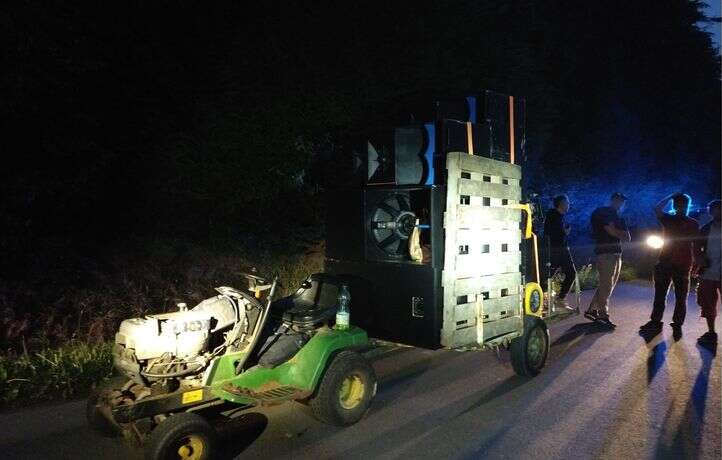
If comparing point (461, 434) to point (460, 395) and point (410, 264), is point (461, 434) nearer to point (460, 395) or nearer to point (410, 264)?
point (460, 395)

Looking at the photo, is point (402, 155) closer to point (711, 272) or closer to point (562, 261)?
point (562, 261)

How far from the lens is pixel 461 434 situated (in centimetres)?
402

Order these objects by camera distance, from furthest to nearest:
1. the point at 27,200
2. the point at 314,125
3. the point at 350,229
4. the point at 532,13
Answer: the point at 532,13, the point at 314,125, the point at 27,200, the point at 350,229

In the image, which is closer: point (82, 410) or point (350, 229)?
point (82, 410)

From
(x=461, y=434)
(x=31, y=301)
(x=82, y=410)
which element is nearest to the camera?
(x=461, y=434)

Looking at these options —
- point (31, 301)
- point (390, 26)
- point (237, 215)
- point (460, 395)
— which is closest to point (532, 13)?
point (390, 26)

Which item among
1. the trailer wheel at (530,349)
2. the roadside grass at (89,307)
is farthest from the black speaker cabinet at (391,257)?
the roadside grass at (89,307)

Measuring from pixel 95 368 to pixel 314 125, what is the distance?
17.7ft

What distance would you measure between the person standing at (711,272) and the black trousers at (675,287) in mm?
225

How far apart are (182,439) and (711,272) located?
21.3 ft

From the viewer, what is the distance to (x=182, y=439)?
10.8 ft

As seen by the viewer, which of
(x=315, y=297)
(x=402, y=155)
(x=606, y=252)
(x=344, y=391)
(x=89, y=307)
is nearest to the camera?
(x=344, y=391)

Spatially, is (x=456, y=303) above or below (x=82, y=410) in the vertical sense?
above

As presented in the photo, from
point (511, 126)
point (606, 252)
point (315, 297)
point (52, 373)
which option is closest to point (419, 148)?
point (511, 126)
